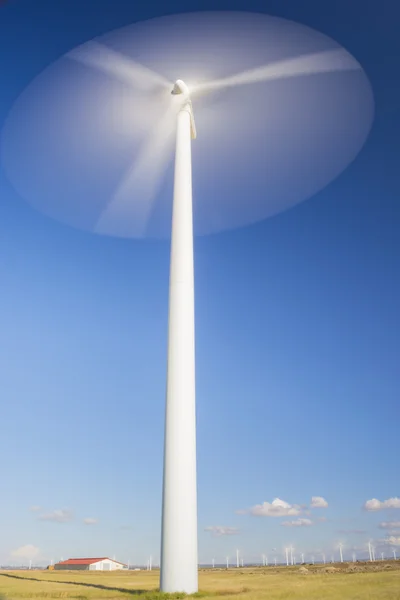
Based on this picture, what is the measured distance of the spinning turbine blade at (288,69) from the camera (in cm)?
4919

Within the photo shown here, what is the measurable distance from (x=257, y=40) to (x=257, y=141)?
11.0 metres

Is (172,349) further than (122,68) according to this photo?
No

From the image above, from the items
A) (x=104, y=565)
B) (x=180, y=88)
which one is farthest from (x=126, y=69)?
(x=104, y=565)

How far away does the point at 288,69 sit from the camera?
49.3 meters

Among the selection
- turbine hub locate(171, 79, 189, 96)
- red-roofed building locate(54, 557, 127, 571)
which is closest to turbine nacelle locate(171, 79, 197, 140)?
turbine hub locate(171, 79, 189, 96)

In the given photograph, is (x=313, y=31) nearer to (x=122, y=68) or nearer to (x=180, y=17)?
(x=180, y=17)

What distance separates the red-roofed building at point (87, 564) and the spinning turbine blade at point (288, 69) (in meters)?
99.0

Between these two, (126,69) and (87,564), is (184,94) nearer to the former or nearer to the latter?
(126,69)

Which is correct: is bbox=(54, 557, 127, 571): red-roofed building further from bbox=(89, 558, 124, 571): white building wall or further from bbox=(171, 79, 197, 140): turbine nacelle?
bbox=(171, 79, 197, 140): turbine nacelle

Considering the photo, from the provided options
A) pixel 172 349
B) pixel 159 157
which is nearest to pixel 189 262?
pixel 172 349

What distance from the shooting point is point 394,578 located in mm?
32812

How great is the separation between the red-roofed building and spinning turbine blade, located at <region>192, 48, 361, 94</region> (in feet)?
325

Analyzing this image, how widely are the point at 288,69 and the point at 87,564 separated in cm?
10465

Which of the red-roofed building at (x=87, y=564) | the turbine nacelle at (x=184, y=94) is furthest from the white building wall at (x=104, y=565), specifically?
the turbine nacelle at (x=184, y=94)
